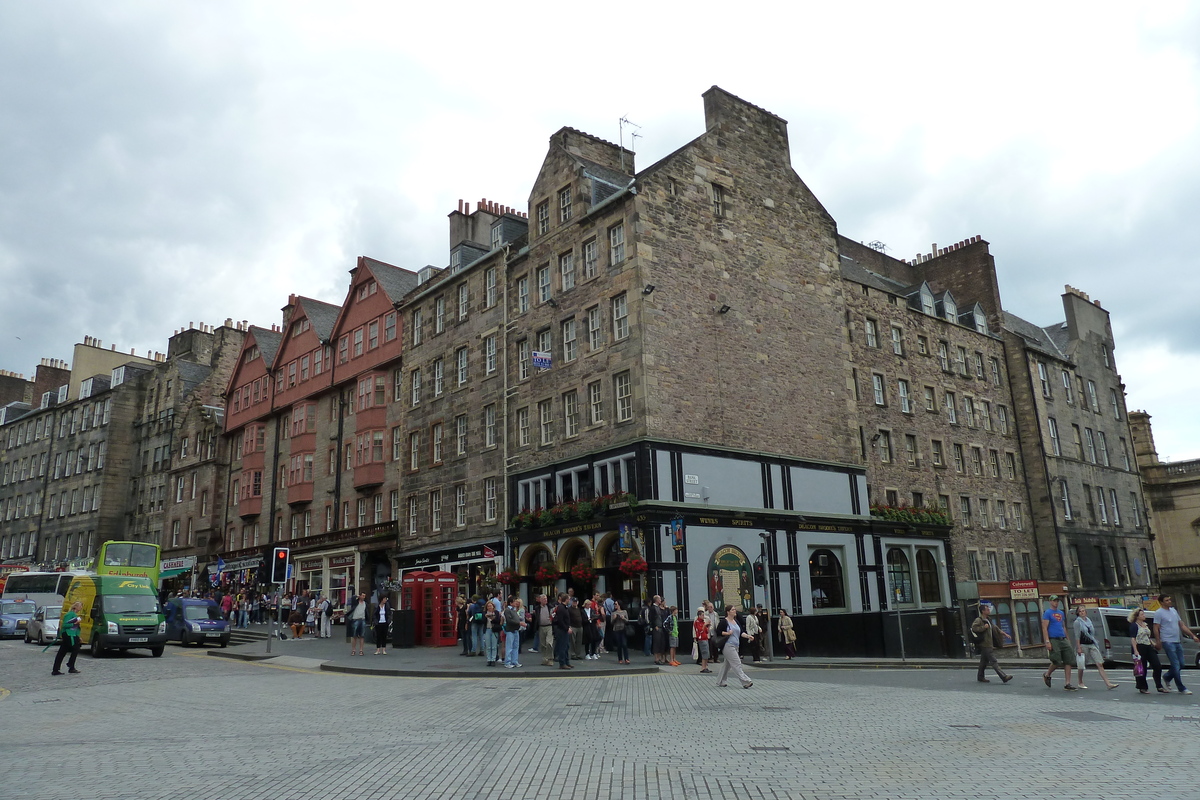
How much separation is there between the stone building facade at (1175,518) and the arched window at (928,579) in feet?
86.1

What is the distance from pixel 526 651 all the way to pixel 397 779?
18.5 metres

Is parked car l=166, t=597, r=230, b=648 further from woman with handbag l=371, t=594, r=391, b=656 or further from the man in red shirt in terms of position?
the man in red shirt

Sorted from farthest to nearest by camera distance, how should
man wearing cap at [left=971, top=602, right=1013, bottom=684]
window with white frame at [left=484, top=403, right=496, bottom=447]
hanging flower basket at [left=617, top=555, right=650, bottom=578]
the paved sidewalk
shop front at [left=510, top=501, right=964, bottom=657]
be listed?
1. window with white frame at [left=484, top=403, right=496, bottom=447]
2. shop front at [left=510, top=501, right=964, bottom=657]
3. hanging flower basket at [left=617, top=555, right=650, bottom=578]
4. the paved sidewalk
5. man wearing cap at [left=971, top=602, right=1013, bottom=684]

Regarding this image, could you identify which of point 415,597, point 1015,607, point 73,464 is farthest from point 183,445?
point 1015,607

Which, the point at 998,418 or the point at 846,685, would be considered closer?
the point at 846,685

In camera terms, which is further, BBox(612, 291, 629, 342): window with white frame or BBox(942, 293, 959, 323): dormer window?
BBox(942, 293, 959, 323): dormer window

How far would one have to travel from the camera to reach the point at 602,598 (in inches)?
1007

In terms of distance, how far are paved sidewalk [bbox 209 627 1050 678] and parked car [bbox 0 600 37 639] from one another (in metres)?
14.1

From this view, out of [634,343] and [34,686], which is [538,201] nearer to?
[634,343]

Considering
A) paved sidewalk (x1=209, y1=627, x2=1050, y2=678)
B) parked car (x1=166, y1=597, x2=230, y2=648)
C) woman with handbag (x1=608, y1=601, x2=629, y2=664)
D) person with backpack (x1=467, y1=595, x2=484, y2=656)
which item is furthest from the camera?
parked car (x1=166, y1=597, x2=230, y2=648)

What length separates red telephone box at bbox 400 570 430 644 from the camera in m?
28.8

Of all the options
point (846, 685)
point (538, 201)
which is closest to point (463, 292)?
point (538, 201)

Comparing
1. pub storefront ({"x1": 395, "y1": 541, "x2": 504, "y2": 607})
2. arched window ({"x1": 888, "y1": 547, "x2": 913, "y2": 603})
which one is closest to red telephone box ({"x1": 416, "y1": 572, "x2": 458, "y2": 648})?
pub storefront ({"x1": 395, "y1": 541, "x2": 504, "y2": 607})

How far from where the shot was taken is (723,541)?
2864cm
